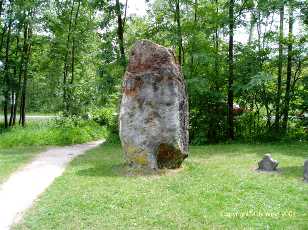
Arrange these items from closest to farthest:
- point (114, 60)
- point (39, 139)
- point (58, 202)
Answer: point (58, 202) < point (39, 139) < point (114, 60)

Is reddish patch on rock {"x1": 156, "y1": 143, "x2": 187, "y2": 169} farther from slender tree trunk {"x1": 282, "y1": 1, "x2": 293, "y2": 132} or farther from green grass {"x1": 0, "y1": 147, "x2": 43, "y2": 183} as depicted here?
slender tree trunk {"x1": 282, "y1": 1, "x2": 293, "y2": 132}

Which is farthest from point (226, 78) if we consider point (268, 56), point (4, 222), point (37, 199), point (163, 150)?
point (4, 222)

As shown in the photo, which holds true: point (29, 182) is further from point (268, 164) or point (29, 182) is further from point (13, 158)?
point (268, 164)

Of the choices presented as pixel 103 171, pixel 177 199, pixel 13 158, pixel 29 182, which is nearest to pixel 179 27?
pixel 13 158

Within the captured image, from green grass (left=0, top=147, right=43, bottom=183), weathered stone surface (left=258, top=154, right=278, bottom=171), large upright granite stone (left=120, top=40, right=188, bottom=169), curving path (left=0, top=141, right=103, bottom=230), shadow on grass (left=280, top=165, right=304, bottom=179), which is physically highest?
large upright granite stone (left=120, top=40, right=188, bottom=169)

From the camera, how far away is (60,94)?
2370cm

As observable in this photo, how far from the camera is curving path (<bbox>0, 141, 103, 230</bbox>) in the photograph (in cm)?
807

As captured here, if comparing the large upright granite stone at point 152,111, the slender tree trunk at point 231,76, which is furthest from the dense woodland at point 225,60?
the large upright granite stone at point 152,111

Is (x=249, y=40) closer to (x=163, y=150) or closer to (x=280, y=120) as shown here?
(x=280, y=120)

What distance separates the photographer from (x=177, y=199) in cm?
860

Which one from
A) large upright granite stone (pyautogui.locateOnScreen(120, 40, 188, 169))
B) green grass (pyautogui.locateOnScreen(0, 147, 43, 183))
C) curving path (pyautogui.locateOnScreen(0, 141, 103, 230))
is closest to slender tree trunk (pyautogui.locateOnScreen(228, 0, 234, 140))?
curving path (pyautogui.locateOnScreen(0, 141, 103, 230))

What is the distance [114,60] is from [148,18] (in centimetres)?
254

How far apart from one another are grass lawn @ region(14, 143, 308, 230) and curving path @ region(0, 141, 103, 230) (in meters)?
0.26

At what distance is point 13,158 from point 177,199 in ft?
24.9
